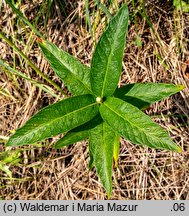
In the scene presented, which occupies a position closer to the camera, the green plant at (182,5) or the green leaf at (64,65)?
the green leaf at (64,65)

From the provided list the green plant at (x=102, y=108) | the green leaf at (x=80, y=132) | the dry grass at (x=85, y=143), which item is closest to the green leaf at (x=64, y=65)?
the green plant at (x=102, y=108)

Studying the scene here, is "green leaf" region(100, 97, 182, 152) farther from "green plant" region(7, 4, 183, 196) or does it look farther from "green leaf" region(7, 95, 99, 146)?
"green leaf" region(7, 95, 99, 146)

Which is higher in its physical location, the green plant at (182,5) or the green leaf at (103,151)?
the green plant at (182,5)

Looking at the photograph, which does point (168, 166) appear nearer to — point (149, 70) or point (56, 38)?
point (149, 70)

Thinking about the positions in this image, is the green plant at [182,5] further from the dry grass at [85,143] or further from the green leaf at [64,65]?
A: the green leaf at [64,65]

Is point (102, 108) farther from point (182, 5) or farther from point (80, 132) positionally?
point (182, 5)

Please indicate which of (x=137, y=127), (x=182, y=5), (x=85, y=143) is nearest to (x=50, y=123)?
(x=137, y=127)

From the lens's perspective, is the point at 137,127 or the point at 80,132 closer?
the point at 137,127
